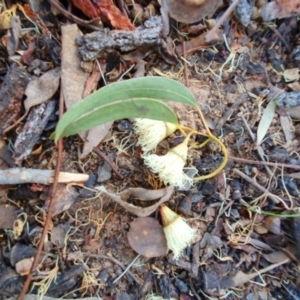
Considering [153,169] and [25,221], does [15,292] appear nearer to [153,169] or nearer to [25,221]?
[25,221]

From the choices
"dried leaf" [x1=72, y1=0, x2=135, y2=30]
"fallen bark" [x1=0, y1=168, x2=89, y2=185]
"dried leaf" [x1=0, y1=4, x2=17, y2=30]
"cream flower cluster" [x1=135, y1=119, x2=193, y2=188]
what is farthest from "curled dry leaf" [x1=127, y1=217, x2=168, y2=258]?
Answer: "dried leaf" [x1=0, y1=4, x2=17, y2=30]

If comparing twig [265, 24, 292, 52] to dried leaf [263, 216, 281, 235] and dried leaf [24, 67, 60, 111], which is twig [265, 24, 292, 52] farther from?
dried leaf [24, 67, 60, 111]

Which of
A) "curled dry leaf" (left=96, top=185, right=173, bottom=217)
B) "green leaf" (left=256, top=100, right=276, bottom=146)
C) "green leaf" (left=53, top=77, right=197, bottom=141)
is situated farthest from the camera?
"green leaf" (left=256, top=100, right=276, bottom=146)

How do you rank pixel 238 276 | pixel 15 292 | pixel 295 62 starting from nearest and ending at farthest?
pixel 15 292 < pixel 238 276 < pixel 295 62

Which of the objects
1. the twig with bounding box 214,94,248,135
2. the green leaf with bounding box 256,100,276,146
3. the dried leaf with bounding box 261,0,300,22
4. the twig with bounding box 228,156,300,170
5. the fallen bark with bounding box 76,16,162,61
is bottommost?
the twig with bounding box 228,156,300,170

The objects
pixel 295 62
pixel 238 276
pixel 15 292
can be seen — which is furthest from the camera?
pixel 295 62

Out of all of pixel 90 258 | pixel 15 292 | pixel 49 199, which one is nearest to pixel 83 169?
pixel 49 199

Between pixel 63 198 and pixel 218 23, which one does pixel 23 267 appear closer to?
pixel 63 198

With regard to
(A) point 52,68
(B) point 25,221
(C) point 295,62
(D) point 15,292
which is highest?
(A) point 52,68
